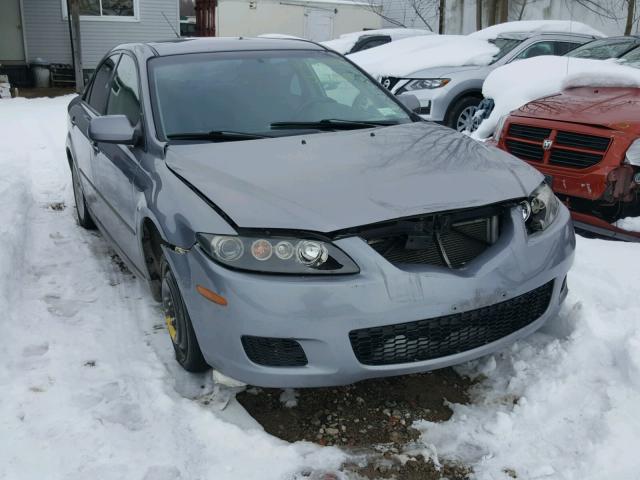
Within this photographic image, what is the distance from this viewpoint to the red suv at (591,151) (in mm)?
4766

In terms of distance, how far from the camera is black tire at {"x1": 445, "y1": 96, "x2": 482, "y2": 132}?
876 cm

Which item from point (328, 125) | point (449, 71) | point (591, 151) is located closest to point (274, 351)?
point (328, 125)

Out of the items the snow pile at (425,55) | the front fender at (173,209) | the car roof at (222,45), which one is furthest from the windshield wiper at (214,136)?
the snow pile at (425,55)

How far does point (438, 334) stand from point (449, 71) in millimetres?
6801

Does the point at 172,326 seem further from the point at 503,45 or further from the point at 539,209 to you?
the point at 503,45

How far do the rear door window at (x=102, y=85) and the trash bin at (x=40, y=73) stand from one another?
14961mm

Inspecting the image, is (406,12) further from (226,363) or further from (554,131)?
(226,363)

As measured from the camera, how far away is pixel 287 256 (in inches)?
106

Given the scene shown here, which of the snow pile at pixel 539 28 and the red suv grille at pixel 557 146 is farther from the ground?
the snow pile at pixel 539 28

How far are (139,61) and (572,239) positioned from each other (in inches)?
108

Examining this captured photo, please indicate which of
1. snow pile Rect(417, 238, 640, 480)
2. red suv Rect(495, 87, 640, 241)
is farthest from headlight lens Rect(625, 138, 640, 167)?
snow pile Rect(417, 238, 640, 480)

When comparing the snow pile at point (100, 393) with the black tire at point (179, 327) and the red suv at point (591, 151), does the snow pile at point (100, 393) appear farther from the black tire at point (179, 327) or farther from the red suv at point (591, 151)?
the red suv at point (591, 151)

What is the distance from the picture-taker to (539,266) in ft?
9.75

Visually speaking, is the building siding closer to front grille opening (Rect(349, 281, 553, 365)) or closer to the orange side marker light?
the orange side marker light
